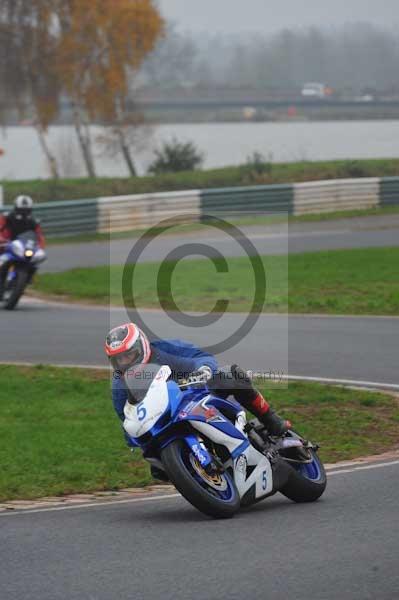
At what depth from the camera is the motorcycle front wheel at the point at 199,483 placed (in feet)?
24.1

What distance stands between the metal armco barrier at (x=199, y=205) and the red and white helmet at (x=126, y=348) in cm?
2158

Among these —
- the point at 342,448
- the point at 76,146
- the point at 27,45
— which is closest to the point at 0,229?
the point at 342,448

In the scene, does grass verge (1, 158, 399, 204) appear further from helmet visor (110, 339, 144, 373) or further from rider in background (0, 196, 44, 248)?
helmet visor (110, 339, 144, 373)

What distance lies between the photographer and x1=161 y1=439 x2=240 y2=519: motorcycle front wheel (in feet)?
24.1

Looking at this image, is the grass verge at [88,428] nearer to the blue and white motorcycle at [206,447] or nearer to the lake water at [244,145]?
the blue and white motorcycle at [206,447]

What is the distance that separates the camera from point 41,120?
53.6 metres

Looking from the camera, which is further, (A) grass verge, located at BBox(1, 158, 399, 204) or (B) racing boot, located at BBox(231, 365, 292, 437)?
(A) grass verge, located at BBox(1, 158, 399, 204)

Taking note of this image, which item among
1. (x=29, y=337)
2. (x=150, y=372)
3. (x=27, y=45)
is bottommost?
(x=29, y=337)

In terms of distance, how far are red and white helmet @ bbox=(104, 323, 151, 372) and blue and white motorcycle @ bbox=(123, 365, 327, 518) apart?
0.07 meters

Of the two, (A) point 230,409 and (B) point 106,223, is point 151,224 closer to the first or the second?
(B) point 106,223

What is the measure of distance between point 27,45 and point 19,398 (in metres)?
42.2

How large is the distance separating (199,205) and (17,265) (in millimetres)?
12077

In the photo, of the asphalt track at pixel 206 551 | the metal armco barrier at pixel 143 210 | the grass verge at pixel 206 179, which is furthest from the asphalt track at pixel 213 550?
the grass verge at pixel 206 179

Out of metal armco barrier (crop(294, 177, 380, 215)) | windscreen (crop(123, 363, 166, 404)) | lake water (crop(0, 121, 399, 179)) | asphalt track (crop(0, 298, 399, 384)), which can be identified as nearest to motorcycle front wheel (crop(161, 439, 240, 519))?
windscreen (crop(123, 363, 166, 404))
